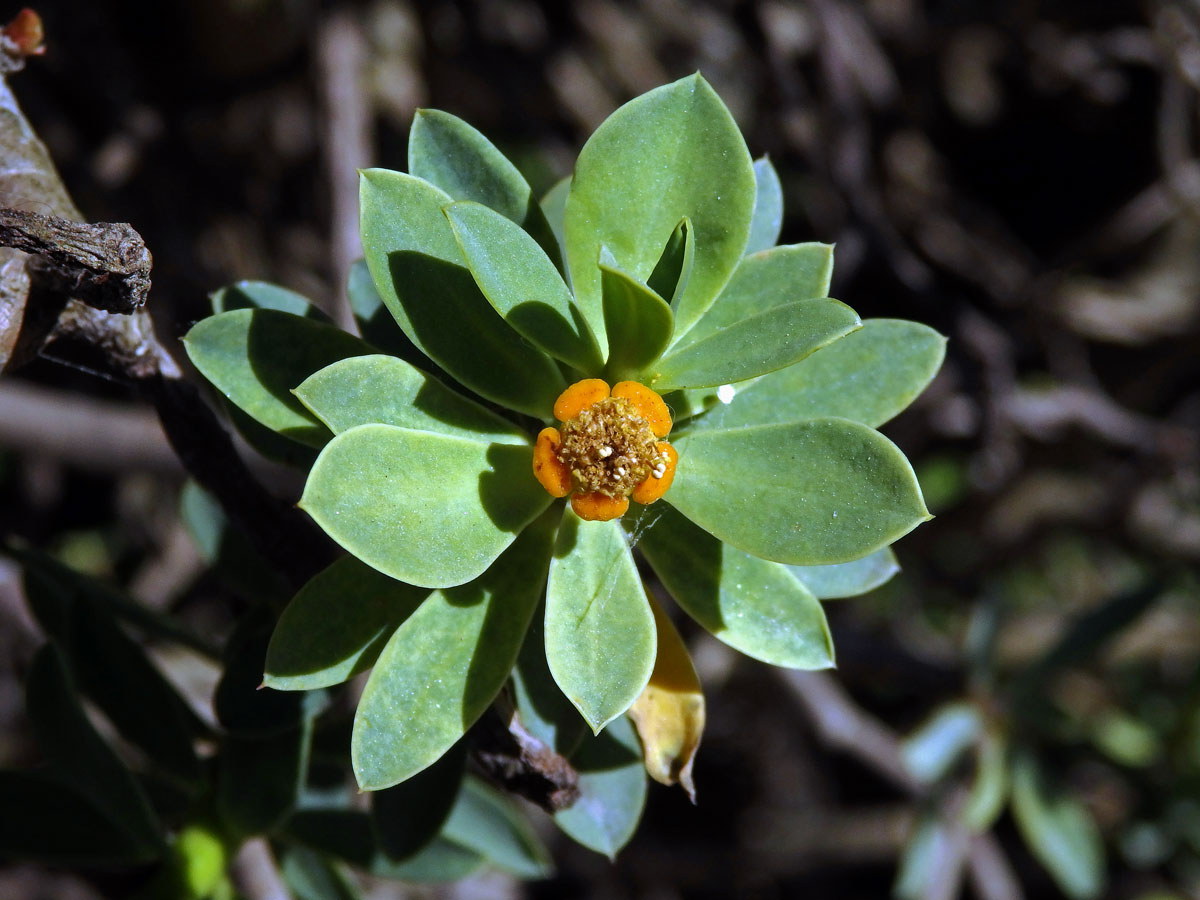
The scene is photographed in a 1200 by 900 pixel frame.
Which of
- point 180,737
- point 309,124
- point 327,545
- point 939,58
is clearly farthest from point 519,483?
point 939,58

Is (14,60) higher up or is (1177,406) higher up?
(14,60)

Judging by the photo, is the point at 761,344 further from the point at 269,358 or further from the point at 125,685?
the point at 125,685

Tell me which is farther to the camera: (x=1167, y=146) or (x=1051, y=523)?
(x=1051, y=523)

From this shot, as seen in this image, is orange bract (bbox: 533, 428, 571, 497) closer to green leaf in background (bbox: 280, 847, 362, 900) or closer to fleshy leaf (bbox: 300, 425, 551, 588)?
fleshy leaf (bbox: 300, 425, 551, 588)

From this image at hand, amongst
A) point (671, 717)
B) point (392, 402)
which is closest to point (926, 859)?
point (671, 717)

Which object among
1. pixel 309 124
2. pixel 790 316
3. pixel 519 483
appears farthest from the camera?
pixel 309 124

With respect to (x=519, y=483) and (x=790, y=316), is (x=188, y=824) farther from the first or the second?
(x=790, y=316)

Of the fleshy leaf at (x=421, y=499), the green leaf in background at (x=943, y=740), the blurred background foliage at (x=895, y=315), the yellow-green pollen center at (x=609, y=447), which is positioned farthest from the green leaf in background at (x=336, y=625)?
the green leaf in background at (x=943, y=740)

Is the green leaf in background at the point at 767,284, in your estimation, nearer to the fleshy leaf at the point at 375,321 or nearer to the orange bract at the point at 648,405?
the orange bract at the point at 648,405
